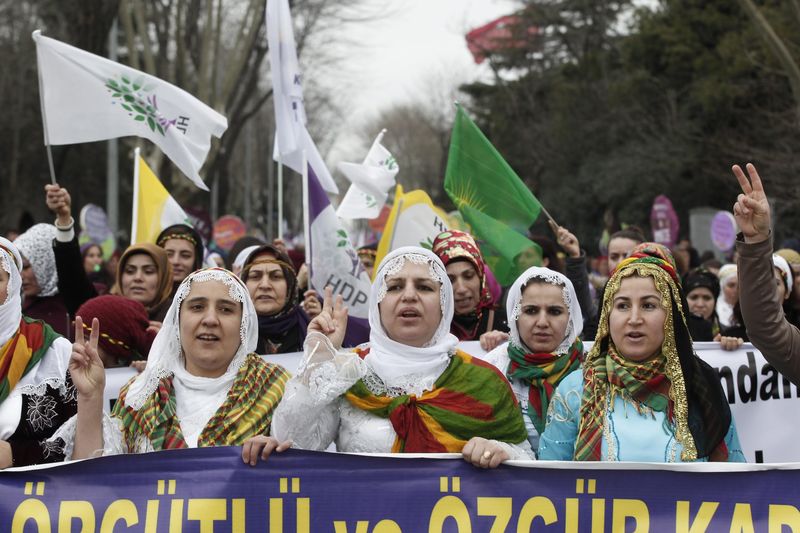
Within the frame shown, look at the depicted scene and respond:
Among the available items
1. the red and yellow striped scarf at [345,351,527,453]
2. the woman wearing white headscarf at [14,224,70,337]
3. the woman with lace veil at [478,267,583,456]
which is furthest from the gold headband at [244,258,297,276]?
the red and yellow striped scarf at [345,351,527,453]

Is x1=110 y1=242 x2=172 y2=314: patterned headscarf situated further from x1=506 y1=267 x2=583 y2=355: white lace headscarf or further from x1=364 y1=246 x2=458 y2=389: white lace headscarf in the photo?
x1=364 y1=246 x2=458 y2=389: white lace headscarf

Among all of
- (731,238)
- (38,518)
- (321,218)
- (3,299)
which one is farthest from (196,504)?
(731,238)

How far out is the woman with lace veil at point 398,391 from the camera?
3477 mm

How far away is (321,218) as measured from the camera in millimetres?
6211

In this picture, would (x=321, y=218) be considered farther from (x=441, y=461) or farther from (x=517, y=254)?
(x=441, y=461)

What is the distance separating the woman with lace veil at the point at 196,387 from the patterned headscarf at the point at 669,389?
0.99 metres

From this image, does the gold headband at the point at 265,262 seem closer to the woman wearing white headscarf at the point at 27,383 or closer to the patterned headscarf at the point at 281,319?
the patterned headscarf at the point at 281,319

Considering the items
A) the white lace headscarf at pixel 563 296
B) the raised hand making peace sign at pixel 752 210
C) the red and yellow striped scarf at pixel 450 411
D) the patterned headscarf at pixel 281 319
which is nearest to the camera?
the raised hand making peace sign at pixel 752 210

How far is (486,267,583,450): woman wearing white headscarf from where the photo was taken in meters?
4.32

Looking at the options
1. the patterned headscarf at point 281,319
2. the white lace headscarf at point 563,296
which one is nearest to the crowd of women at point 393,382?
the white lace headscarf at point 563,296

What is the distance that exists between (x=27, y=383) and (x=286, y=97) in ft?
11.5

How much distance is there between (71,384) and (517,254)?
9.90ft

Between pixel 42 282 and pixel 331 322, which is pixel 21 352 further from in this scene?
pixel 42 282

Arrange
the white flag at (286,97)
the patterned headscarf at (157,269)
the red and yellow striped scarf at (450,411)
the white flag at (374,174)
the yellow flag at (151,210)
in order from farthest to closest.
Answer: the white flag at (374,174)
the yellow flag at (151,210)
the white flag at (286,97)
the patterned headscarf at (157,269)
the red and yellow striped scarf at (450,411)
